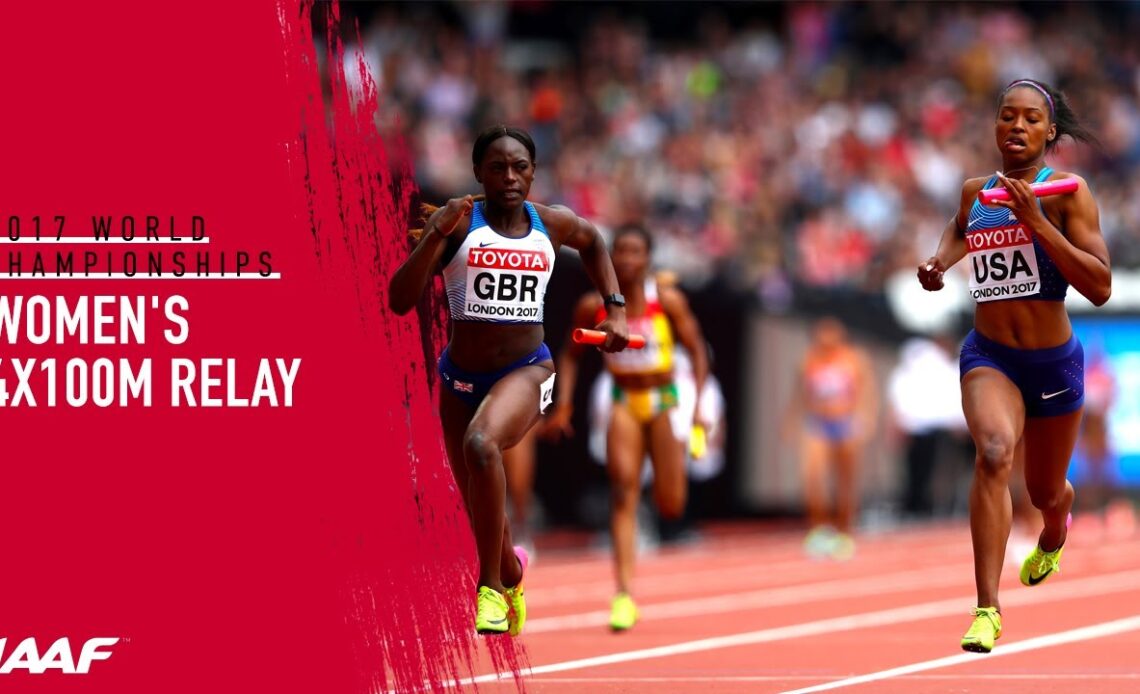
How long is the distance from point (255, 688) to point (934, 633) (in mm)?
5521

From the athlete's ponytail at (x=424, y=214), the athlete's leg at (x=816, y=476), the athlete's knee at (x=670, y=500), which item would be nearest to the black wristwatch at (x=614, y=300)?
the athlete's ponytail at (x=424, y=214)

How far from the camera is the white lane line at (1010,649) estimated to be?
9.84m

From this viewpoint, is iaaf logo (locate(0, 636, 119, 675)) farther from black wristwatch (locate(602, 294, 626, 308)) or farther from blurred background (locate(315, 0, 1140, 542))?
blurred background (locate(315, 0, 1140, 542))

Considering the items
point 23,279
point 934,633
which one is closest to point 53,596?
point 23,279

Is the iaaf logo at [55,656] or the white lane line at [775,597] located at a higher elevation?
the white lane line at [775,597]

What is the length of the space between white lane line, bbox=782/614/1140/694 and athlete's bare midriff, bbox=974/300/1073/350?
1797 mm

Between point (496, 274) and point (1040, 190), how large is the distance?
7.74 feet

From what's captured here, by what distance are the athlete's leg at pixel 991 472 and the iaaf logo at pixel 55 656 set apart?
3704 mm

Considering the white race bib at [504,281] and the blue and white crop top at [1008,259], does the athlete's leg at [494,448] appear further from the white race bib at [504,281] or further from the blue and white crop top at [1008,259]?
the blue and white crop top at [1008,259]

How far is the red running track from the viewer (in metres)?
9.97

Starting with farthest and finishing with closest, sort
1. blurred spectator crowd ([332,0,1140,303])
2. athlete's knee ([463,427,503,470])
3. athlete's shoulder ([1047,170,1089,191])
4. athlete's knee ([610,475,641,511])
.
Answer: blurred spectator crowd ([332,0,1140,303])
athlete's knee ([610,475,641,511])
athlete's knee ([463,427,503,470])
athlete's shoulder ([1047,170,1089,191])

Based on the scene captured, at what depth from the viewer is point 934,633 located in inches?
507

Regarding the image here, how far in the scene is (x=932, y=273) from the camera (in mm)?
9039

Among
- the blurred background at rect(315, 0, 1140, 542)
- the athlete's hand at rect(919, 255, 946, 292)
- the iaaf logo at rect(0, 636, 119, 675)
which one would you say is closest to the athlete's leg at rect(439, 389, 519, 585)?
the iaaf logo at rect(0, 636, 119, 675)
